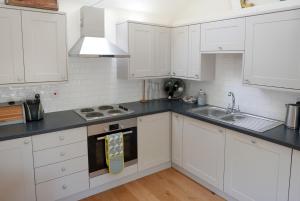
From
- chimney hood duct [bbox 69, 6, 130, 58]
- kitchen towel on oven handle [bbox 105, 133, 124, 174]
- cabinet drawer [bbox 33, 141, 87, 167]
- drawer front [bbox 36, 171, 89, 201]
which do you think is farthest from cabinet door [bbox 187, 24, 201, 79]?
drawer front [bbox 36, 171, 89, 201]

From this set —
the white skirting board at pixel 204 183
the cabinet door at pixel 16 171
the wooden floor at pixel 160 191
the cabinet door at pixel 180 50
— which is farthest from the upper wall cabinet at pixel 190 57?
the cabinet door at pixel 16 171

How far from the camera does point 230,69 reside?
120 inches

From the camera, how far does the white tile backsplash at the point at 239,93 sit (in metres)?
2.59

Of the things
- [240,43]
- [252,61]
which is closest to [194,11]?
[240,43]

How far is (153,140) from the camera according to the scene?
3.15m

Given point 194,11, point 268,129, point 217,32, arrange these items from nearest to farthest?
point 268,129, point 217,32, point 194,11

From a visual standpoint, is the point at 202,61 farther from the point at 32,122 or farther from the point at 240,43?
the point at 32,122

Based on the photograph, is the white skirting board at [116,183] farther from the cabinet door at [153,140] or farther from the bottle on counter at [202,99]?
the bottle on counter at [202,99]

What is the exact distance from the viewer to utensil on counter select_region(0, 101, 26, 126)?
2.41 m

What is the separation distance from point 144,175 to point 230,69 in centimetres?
178

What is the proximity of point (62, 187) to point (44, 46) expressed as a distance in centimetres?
149

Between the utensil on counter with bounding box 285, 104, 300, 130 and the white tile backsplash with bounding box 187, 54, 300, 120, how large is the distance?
0.16 meters

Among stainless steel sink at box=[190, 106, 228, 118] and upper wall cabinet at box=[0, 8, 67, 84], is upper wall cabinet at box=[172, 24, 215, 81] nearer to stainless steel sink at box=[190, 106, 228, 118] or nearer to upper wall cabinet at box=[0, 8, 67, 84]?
stainless steel sink at box=[190, 106, 228, 118]

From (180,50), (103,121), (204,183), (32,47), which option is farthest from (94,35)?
(204,183)
